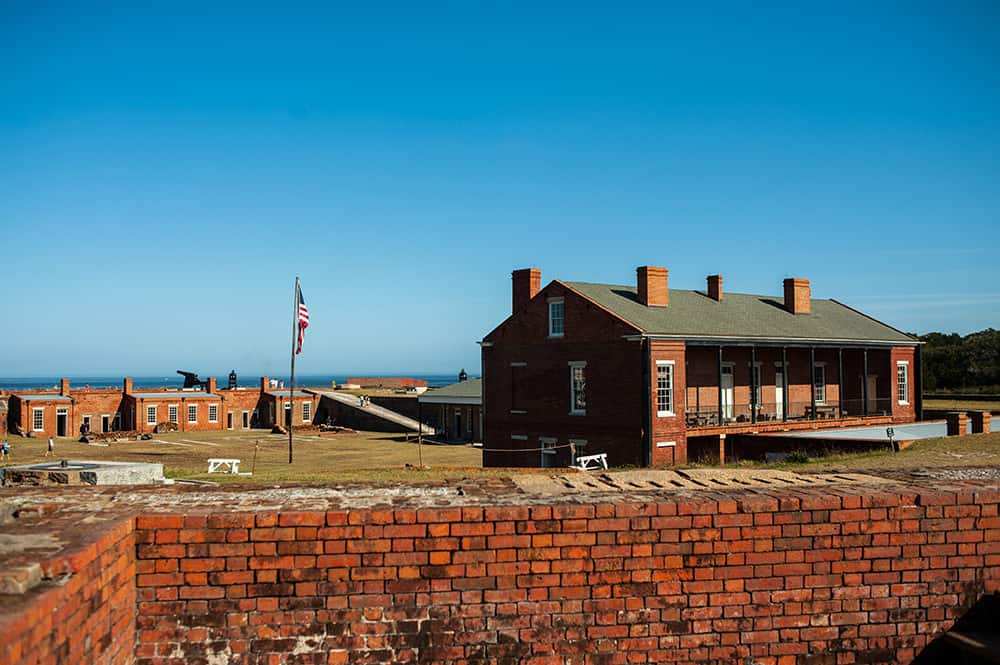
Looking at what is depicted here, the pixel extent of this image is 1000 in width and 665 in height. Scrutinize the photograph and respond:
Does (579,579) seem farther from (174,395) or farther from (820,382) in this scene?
(174,395)

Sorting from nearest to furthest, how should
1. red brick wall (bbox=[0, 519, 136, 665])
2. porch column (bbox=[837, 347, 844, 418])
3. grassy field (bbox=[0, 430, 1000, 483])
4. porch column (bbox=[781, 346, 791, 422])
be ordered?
red brick wall (bbox=[0, 519, 136, 665]) → grassy field (bbox=[0, 430, 1000, 483]) → porch column (bbox=[781, 346, 791, 422]) → porch column (bbox=[837, 347, 844, 418])

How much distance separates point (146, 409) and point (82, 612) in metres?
57.6

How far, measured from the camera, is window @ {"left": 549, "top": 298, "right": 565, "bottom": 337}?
29.5 m

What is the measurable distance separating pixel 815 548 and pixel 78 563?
470cm

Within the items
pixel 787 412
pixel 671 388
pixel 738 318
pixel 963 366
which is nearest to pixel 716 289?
pixel 738 318

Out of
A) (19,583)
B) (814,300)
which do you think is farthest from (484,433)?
(19,583)

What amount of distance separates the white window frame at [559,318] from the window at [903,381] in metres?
16.0

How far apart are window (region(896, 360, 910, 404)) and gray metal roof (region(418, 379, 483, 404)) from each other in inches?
782

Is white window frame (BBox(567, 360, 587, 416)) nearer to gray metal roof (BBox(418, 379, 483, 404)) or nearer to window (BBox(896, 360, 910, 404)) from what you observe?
A: gray metal roof (BBox(418, 379, 483, 404))

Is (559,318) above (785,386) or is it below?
above

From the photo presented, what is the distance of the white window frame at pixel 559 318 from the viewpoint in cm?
2936

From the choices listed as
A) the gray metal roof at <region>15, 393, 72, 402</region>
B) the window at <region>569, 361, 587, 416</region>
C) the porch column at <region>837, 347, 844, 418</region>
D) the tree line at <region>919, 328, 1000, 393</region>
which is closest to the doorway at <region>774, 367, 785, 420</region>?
the porch column at <region>837, 347, 844, 418</region>

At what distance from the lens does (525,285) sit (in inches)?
1249

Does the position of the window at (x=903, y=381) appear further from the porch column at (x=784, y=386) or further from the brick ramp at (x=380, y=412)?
the brick ramp at (x=380, y=412)
